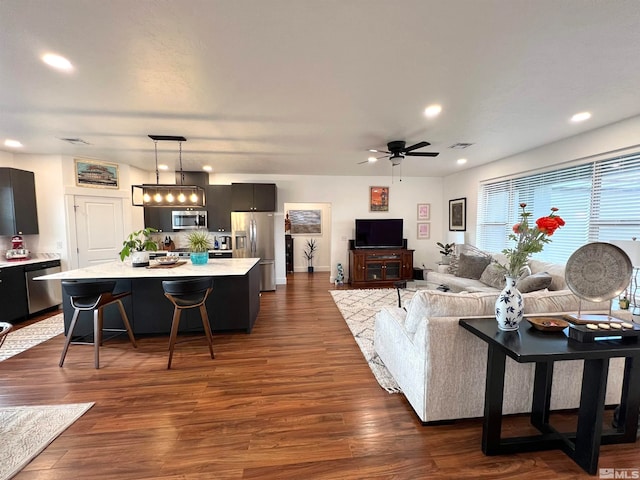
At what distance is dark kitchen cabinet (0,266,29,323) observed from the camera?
3902 mm

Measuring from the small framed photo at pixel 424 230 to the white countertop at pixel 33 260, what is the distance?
773 centimetres

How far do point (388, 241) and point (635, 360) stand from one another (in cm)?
515

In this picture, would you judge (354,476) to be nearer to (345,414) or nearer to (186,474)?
(345,414)

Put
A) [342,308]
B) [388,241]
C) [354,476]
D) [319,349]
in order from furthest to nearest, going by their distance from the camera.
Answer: [388,241]
[342,308]
[319,349]
[354,476]

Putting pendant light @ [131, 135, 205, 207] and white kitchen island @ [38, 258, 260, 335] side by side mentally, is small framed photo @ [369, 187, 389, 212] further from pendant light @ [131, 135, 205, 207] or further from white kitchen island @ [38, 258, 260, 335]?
pendant light @ [131, 135, 205, 207]

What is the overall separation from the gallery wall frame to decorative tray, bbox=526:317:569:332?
7028mm

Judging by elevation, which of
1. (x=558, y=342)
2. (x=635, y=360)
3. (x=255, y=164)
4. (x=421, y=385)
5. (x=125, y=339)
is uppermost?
(x=255, y=164)

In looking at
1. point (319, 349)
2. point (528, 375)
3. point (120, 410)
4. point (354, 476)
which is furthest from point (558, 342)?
point (120, 410)

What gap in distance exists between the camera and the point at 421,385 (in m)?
1.98

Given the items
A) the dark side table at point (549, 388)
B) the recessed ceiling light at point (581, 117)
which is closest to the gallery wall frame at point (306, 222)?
the recessed ceiling light at point (581, 117)

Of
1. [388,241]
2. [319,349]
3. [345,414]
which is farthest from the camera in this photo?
[388,241]

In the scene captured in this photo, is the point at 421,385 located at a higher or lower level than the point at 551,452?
higher

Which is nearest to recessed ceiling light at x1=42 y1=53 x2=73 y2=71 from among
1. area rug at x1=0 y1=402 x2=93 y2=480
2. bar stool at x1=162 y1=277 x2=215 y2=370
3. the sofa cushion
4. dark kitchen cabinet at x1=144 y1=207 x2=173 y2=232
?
bar stool at x1=162 y1=277 x2=215 y2=370

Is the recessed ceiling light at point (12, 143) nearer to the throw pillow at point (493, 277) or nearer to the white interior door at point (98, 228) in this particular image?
the white interior door at point (98, 228)
